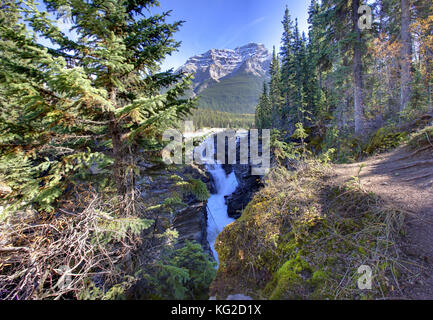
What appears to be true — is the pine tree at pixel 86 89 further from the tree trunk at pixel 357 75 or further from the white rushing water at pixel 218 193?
the white rushing water at pixel 218 193

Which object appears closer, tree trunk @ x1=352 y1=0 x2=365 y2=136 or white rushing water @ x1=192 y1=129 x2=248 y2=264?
tree trunk @ x1=352 y1=0 x2=365 y2=136

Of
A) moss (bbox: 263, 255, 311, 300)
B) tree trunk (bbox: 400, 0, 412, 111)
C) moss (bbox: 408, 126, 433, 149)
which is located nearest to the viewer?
moss (bbox: 263, 255, 311, 300)

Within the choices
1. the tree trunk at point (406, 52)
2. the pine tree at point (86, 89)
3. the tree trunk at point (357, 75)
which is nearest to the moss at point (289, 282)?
the pine tree at point (86, 89)

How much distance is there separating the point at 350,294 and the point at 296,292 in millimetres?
598

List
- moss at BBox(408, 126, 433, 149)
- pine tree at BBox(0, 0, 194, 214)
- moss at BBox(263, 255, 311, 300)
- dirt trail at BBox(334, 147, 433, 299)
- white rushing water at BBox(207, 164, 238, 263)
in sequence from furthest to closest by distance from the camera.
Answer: white rushing water at BBox(207, 164, 238, 263), moss at BBox(408, 126, 433, 149), pine tree at BBox(0, 0, 194, 214), moss at BBox(263, 255, 311, 300), dirt trail at BBox(334, 147, 433, 299)

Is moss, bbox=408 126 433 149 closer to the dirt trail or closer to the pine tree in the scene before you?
the dirt trail

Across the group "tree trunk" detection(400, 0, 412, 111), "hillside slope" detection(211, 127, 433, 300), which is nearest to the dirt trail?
"hillside slope" detection(211, 127, 433, 300)

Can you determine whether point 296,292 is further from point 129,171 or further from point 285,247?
point 129,171

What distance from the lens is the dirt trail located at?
1.92m

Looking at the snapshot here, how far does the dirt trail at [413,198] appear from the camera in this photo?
1.92 m

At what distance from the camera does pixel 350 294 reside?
2006 millimetres

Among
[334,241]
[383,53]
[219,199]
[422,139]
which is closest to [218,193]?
[219,199]

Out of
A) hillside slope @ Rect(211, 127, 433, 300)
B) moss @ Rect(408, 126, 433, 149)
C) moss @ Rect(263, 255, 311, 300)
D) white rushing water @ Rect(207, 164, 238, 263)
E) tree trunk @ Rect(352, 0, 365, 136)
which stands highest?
tree trunk @ Rect(352, 0, 365, 136)
